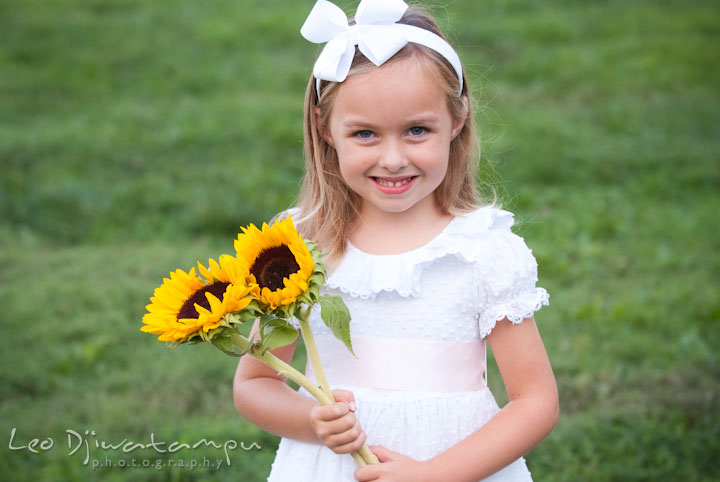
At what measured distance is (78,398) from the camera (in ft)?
12.5

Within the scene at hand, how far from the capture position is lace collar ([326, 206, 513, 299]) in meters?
1.92

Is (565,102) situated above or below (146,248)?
above

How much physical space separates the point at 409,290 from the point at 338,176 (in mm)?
398

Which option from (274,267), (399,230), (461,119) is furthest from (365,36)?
(274,267)

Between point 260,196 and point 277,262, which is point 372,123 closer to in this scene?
point 277,262

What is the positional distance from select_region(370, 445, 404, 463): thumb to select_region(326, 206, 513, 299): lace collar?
1.19 feet

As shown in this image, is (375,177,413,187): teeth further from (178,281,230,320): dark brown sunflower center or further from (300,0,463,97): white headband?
(178,281,230,320): dark brown sunflower center

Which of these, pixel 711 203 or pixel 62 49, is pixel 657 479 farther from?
pixel 62 49

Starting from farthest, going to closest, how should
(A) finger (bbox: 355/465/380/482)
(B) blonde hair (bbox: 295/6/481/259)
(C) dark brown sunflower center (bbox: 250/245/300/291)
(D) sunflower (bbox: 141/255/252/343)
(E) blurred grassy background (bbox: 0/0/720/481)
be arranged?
1. (E) blurred grassy background (bbox: 0/0/720/481)
2. (B) blonde hair (bbox: 295/6/481/259)
3. (A) finger (bbox: 355/465/380/482)
4. (C) dark brown sunflower center (bbox: 250/245/300/291)
5. (D) sunflower (bbox: 141/255/252/343)

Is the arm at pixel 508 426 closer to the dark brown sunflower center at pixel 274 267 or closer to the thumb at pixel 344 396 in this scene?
the thumb at pixel 344 396

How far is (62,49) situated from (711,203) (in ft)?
20.5

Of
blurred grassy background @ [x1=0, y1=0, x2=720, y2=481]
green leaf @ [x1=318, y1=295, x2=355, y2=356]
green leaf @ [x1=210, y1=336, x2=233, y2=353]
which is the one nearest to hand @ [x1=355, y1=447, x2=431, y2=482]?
green leaf @ [x1=318, y1=295, x2=355, y2=356]

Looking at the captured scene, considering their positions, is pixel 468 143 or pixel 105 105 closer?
pixel 468 143

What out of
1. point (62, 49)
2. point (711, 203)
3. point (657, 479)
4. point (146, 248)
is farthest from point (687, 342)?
point (62, 49)
